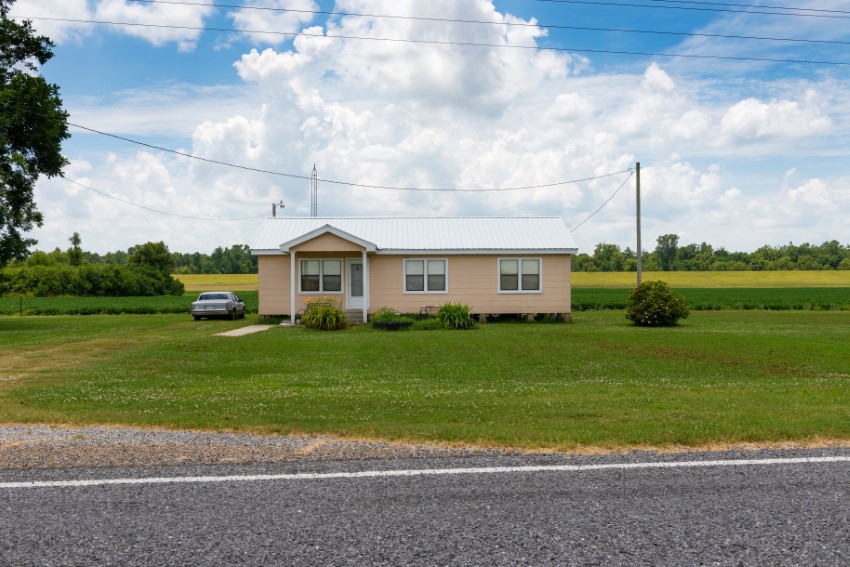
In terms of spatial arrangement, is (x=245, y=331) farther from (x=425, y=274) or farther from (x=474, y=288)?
(x=474, y=288)

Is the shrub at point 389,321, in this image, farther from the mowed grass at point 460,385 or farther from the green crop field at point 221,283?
the green crop field at point 221,283

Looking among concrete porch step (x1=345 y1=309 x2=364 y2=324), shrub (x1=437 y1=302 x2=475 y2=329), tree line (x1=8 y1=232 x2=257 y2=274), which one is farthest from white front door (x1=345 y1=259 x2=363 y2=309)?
tree line (x1=8 y1=232 x2=257 y2=274)

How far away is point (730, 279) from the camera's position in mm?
90562

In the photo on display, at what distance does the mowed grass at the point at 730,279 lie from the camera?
275ft

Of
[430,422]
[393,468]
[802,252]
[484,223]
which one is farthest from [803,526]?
[802,252]

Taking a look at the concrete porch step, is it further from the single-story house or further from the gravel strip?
the gravel strip

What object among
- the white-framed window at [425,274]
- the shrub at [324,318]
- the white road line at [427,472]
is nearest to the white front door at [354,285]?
the white-framed window at [425,274]

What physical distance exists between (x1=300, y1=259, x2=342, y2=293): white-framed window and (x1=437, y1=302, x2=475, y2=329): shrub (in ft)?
17.7

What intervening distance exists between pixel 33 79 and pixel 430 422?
28.3 metres

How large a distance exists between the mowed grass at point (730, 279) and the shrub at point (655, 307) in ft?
163

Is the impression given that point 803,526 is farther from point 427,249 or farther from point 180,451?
point 427,249

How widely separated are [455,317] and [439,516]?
74.6 feet

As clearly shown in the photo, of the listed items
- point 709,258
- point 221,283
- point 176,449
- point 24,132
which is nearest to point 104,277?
point 221,283

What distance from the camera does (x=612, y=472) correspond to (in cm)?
612
